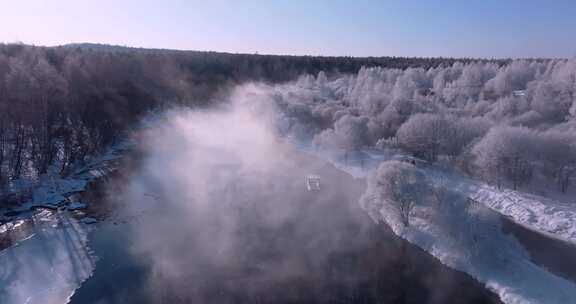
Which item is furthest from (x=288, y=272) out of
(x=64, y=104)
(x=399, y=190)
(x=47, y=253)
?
(x=64, y=104)

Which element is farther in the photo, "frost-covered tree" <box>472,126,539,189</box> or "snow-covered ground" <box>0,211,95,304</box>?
"frost-covered tree" <box>472,126,539,189</box>

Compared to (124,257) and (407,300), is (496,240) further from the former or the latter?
(124,257)

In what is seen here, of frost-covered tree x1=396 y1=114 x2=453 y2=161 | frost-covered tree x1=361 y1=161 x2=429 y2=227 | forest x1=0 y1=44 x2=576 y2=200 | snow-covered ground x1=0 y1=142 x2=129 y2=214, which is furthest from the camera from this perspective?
frost-covered tree x1=396 y1=114 x2=453 y2=161

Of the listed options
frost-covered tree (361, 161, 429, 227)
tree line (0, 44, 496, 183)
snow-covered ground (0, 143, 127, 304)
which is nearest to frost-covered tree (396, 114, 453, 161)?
frost-covered tree (361, 161, 429, 227)

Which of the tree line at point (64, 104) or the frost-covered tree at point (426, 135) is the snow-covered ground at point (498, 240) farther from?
the tree line at point (64, 104)

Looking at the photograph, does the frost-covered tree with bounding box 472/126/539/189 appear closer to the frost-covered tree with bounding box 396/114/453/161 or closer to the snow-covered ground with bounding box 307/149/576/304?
the snow-covered ground with bounding box 307/149/576/304

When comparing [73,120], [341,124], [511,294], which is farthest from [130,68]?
[511,294]

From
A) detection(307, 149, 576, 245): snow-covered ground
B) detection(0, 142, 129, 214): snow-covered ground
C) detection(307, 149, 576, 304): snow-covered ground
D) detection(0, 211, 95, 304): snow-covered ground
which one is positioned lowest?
detection(307, 149, 576, 245): snow-covered ground
